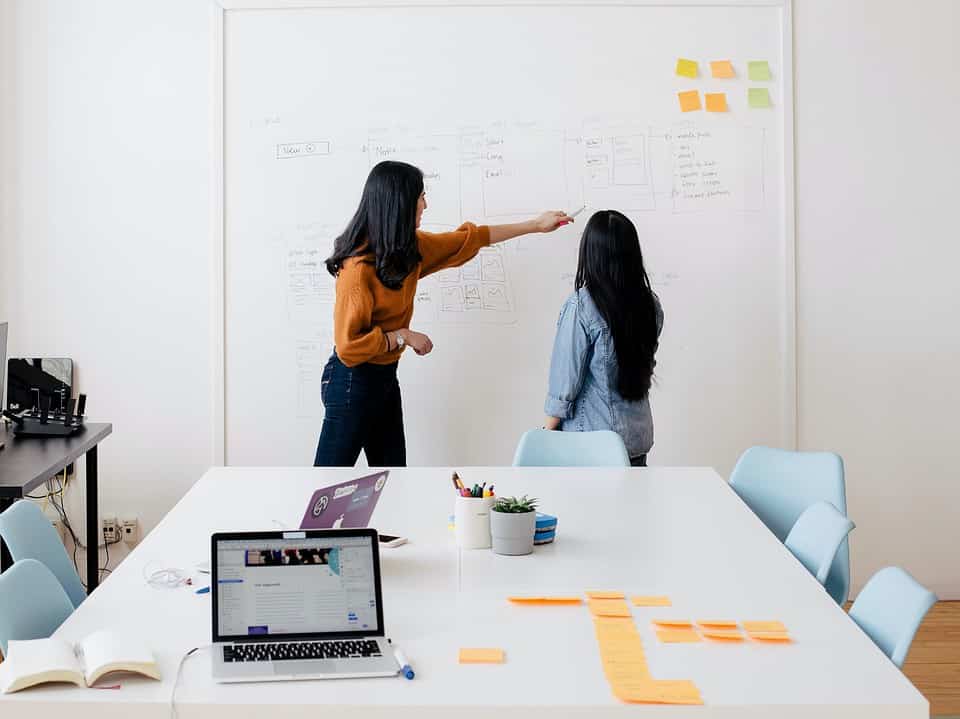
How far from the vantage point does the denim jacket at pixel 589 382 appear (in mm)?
3602

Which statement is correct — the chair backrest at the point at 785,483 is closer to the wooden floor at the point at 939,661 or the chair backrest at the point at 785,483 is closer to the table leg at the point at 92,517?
the wooden floor at the point at 939,661

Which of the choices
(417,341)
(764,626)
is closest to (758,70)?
(417,341)

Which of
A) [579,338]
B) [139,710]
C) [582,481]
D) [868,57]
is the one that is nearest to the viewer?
[139,710]

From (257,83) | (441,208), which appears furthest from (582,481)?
(257,83)

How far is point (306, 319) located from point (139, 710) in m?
2.82

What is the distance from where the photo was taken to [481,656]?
1.78 meters

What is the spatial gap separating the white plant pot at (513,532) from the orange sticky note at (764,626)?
1.84ft

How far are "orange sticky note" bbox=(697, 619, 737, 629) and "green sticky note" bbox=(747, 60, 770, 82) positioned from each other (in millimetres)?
2865

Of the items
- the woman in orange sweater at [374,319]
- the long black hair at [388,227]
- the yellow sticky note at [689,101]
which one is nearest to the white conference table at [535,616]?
the woman in orange sweater at [374,319]

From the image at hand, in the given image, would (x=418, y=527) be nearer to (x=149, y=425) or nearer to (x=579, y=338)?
(x=579, y=338)

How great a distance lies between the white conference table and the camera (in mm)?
1620

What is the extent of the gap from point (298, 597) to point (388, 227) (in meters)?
2.04

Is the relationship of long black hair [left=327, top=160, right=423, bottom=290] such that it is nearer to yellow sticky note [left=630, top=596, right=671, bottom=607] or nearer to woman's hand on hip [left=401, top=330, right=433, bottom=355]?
woman's hand on hip [left=401, top=330, right=433, bottom=355]

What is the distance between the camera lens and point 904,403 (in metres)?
4.33
